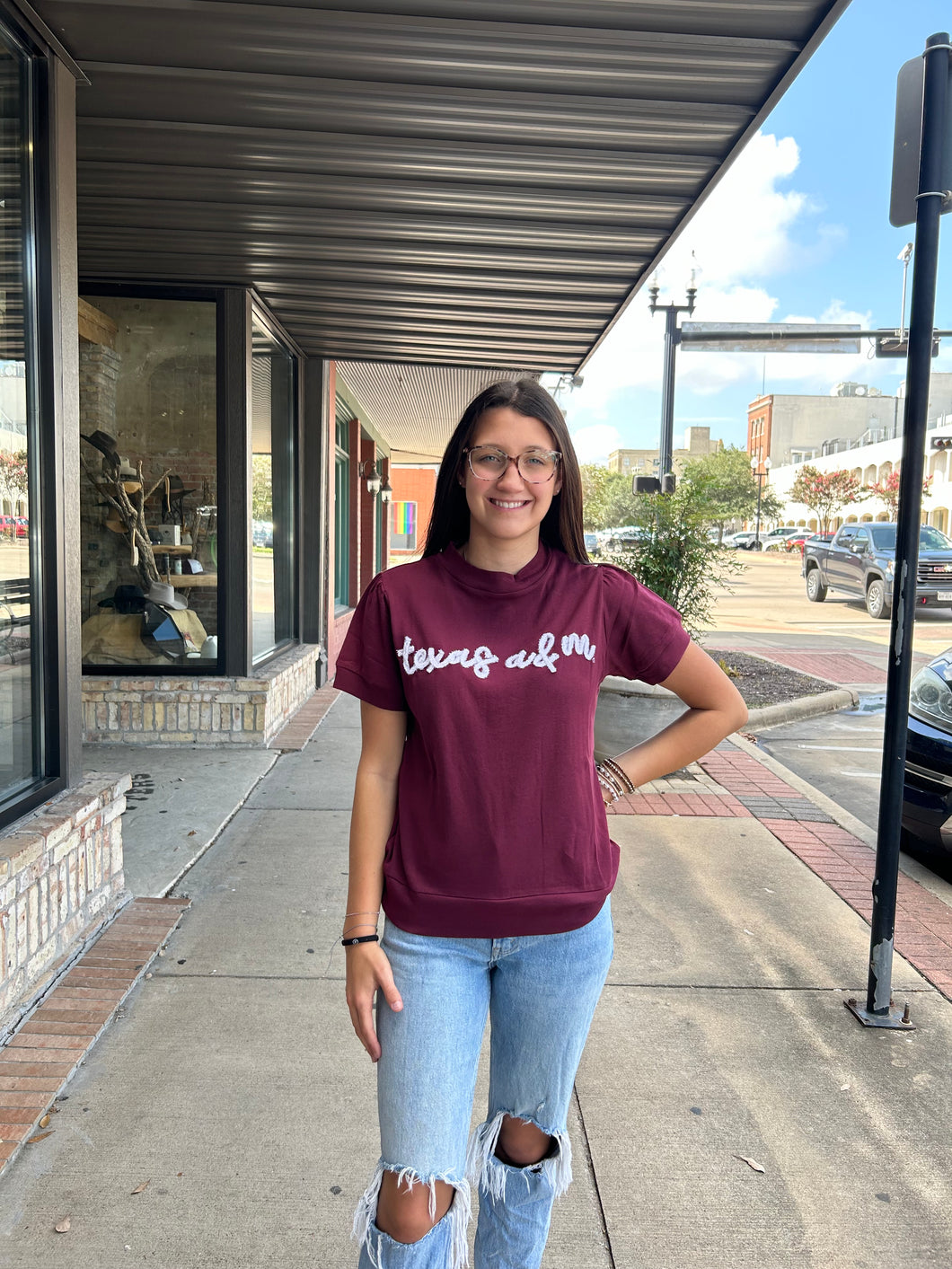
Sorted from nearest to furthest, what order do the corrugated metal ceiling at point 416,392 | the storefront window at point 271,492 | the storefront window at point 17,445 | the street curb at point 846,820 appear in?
the storefront window at point 17,445
the street curb at point 846,820
the storefront window at point 271,492
the corrugated metal ceiling at point 416,392

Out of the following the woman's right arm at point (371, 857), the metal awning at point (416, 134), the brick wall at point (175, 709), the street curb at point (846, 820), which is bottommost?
the street curb at point (846, 820)

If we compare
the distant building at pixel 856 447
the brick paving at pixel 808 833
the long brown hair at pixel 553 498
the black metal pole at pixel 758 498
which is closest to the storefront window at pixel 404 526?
the distant building at pixel 856 447

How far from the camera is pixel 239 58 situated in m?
3.74

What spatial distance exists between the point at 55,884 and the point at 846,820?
4.40 meters

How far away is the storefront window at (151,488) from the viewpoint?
6789mm

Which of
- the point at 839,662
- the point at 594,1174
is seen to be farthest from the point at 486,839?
the point at 839,662

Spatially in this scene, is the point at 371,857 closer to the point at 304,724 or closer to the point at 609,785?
the point at 609,785

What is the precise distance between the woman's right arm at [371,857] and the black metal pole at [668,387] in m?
13.4

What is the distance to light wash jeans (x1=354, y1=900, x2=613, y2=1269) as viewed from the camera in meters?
1.60

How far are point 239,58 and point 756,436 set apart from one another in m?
112

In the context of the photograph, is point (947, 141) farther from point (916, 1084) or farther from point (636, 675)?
point (916, 1084)

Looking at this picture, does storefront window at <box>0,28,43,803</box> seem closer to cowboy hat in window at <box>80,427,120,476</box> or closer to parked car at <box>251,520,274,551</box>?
cowboy hat in window at <box>80,427,120,476</box>

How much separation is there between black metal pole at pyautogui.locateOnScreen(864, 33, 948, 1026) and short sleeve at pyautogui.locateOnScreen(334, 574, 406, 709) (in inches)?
80.3

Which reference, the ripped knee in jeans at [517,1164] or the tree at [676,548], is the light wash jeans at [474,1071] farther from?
the tree at [676,548]
